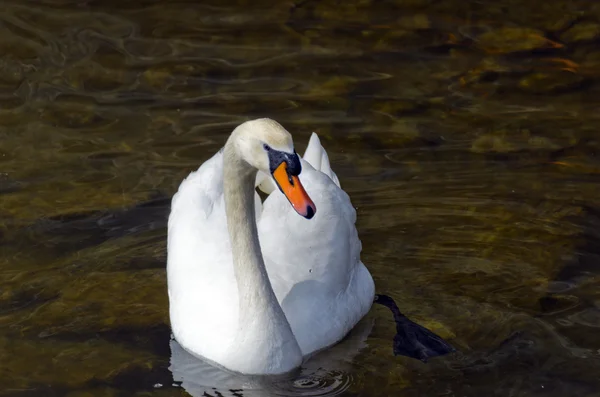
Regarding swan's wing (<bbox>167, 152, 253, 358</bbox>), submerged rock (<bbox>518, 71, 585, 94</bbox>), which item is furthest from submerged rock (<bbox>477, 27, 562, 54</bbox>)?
swan's wing (<bbox>167, 152, 253, 358</bbox>)

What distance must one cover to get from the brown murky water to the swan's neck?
9.6 inches

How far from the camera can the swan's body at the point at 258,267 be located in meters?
6.70

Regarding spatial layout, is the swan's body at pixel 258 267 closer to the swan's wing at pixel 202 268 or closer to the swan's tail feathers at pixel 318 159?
the swan's wing at pixel 202 268

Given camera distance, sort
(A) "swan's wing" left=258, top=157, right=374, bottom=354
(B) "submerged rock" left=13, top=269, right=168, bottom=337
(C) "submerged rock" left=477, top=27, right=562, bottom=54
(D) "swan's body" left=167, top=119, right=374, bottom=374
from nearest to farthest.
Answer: (D) "swan's body" left=167, top=119, right=374, bottom=374 < (A) "swan's wing" left=258, top=157, right=374, bottom=354 < (B) "submerged rock" left=13, top=269, right=168, bottom=337 < (C) "submerged rock" left=477, top=27, right=562, bottom=54

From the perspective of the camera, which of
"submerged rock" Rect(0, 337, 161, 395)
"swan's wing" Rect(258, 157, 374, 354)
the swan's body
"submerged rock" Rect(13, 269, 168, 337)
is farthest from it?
"submerged rock" Rect(13, 269, 168, 337)

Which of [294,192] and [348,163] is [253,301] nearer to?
[294,192]

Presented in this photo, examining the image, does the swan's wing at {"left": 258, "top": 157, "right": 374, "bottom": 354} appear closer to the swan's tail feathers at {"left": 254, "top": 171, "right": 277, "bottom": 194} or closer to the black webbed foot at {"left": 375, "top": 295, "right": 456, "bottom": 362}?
the black webbed foot at {"left": 375, "top": 295, "right": 456, "bottom": 362}

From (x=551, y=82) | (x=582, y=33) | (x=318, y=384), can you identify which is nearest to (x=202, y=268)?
(x=318, y=384)

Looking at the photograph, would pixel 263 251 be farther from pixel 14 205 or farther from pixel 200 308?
pixel 14 205

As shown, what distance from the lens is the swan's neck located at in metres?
6.71

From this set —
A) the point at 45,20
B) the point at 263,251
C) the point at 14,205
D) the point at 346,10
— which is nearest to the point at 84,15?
the point at 45,20

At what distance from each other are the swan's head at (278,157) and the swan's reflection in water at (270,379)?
1312 millimetres

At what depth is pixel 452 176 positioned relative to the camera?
936 centimetres

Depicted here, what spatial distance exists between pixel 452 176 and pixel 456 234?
0.93 metres
